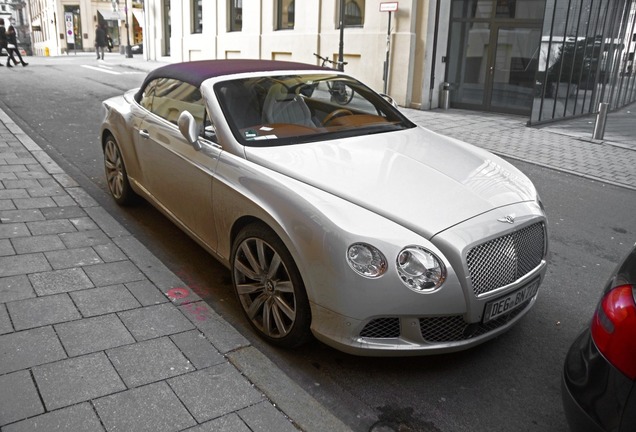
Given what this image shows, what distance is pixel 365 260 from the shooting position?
289 cm

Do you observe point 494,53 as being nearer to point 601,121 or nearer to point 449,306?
point 601,121

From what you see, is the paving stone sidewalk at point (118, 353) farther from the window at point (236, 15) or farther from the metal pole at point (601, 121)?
the window at point (236, 15)

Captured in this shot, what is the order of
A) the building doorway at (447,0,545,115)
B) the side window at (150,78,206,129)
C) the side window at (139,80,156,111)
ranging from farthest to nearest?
the building doorway at (447,0,545,115), the side window at (139,80,156,111), the side window at (150,78,206,129)

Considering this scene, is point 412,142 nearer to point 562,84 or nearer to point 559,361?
point 559,361

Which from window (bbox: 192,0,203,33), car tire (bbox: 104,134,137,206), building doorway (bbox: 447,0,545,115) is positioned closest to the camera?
car tire (bbox: 104,134,137,206)

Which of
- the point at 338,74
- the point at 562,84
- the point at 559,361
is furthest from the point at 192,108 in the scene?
the point at 562,84

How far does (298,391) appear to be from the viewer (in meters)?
2.97

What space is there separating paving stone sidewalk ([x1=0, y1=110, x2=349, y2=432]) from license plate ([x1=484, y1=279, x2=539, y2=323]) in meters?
0.98

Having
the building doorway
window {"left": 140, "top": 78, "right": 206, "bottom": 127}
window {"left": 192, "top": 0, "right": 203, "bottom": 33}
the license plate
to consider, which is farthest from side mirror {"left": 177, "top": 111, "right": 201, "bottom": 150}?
window {"left": 192, "top": 0, "right": 203, "bottom": 33}

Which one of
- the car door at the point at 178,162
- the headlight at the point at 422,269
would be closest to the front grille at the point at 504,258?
the headlight at the point at 422,269

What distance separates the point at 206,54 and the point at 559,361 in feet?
76.3

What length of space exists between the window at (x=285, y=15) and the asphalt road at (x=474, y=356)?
13.7m

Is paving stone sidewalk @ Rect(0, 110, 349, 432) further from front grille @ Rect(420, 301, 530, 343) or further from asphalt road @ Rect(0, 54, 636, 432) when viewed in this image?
front grille @ Rect(420, 301, 530, 343)

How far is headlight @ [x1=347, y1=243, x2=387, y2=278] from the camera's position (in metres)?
2.87
